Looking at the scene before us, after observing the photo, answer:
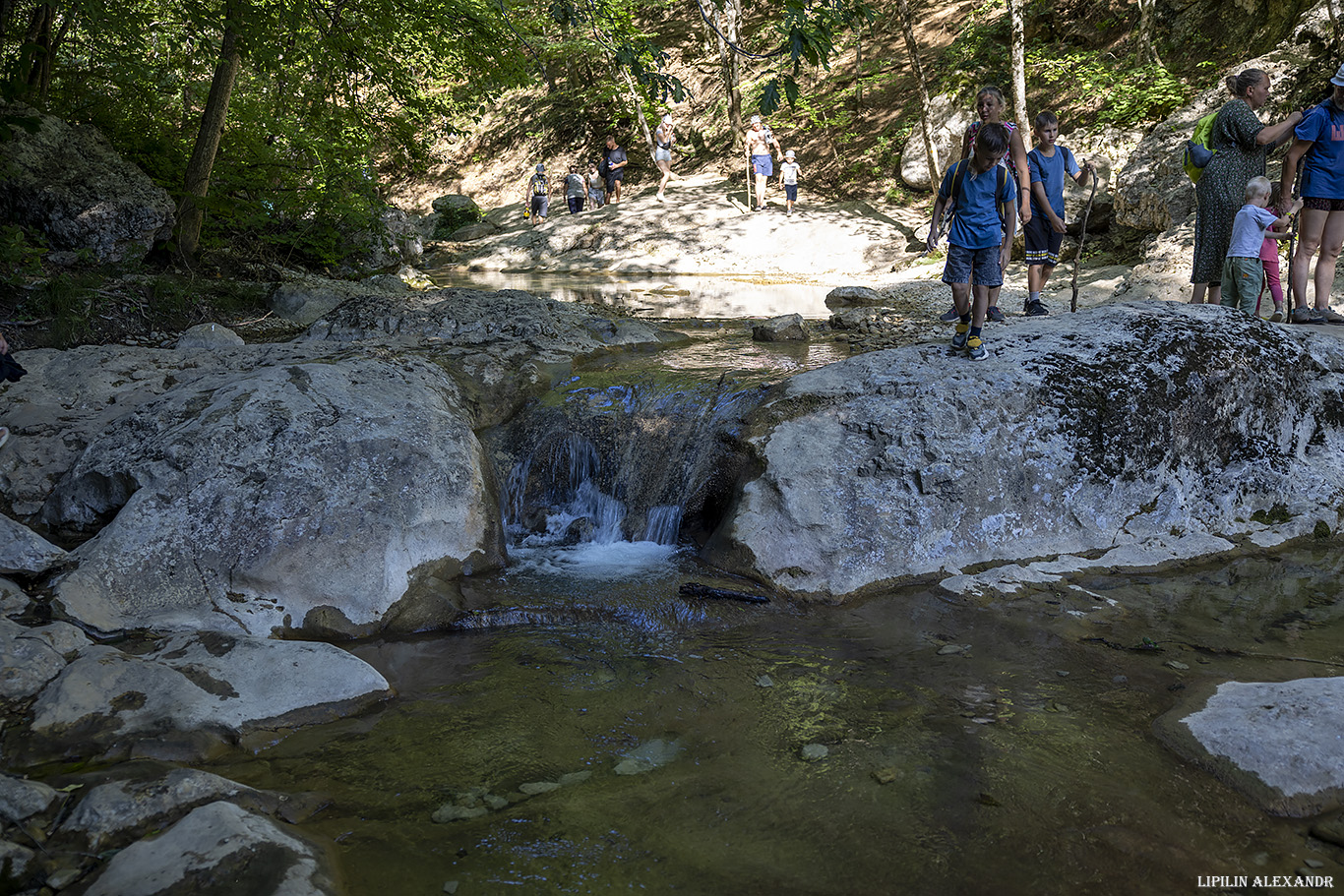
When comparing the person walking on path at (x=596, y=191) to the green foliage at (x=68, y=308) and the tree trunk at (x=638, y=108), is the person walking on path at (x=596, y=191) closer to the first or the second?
the tree trunk at (x=638, y=108)

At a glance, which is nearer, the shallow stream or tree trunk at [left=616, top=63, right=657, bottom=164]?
the shallow stream

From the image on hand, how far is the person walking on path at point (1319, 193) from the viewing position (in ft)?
18.1

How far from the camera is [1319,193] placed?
5695 mm

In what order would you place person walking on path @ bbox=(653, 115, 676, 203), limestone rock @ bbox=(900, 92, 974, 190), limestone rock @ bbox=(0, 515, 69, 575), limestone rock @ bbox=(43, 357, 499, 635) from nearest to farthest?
1. limestone rock @ bbox=(0, 515, 69, 575)
2. limestone rock @ bbox=(43, 357, 499, 635)
3. limestone rock @ bbox=(900, 92, 974, 190)
4. person walking on path @ bbox=(653, 115, 676, 203)

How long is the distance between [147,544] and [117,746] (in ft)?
4.76

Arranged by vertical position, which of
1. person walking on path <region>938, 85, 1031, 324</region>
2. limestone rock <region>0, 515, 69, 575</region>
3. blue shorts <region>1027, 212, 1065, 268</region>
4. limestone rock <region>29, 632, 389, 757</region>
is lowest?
limestone rock <region>29, 632, 389, 757</region>

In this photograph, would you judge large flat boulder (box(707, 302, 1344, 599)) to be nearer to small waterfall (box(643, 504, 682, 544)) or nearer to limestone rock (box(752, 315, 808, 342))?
small waterfall (box(643, 504, 682, 544))

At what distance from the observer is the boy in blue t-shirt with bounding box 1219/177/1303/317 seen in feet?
19.1

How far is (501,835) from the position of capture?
260 centimetres

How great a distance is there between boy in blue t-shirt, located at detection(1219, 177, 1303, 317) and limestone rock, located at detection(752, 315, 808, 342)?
3.80 metres

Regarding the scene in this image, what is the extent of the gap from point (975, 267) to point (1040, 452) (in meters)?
1.35

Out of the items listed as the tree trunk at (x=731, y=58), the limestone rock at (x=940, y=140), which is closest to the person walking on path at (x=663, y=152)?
the tree trunk at (x=731, y=58)

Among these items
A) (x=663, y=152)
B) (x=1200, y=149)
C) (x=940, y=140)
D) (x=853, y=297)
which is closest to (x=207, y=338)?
(x=853, y=297)

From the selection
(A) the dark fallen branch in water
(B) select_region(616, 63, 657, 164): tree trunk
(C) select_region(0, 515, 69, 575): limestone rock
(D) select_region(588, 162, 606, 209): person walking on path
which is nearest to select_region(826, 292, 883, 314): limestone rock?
(A) the dark fallen branch in water
